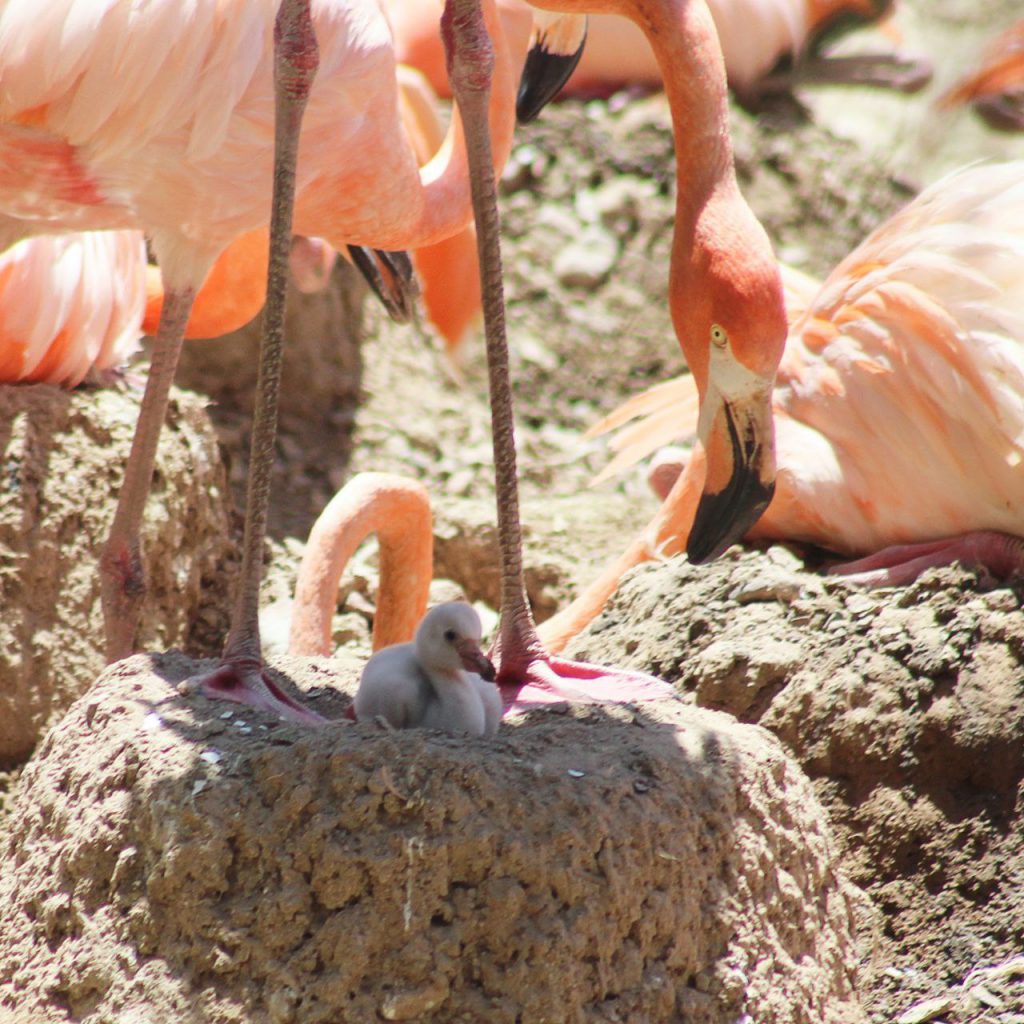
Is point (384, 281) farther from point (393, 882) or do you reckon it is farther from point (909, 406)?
point (393, 882)

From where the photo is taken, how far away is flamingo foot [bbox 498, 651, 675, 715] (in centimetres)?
285

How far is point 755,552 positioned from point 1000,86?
163 inches

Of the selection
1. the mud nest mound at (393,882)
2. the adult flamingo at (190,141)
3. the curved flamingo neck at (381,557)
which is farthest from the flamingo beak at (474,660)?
the curved flamingo neck at (381,557)

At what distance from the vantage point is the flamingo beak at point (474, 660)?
8.43 feet

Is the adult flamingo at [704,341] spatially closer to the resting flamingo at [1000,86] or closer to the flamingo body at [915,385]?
the flamingo body at [915,385]

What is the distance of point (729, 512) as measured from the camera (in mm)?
3029

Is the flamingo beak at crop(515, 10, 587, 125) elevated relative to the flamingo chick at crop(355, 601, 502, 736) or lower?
elevated

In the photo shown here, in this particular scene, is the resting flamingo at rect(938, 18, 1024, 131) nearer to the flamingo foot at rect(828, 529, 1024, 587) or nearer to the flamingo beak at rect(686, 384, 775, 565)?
the flamingo foot at rect(828, 529, 1024, 587)

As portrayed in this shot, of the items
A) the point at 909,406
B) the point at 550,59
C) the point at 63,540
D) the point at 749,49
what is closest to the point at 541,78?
the point at 550,59

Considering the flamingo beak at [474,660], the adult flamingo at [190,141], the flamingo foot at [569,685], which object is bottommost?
the flamingo foot at [569,685]

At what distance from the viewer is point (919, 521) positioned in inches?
139

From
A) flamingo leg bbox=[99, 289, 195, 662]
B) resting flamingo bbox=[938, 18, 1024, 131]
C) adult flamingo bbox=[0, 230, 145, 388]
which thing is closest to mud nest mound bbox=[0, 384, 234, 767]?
adult flamingo bbox=[0, 230, 145, 388]

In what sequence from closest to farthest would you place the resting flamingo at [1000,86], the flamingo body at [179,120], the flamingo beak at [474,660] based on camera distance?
the flamingo beak at [474,660], the flamingo body at [179,120], the resting flamingo at [1000,86]

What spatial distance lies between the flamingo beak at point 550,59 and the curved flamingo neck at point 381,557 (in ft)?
3.14
